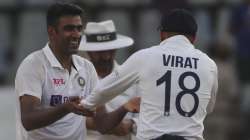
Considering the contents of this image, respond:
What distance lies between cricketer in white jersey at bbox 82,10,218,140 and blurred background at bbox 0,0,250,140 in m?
6.16

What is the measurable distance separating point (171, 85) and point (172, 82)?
0.02 metres

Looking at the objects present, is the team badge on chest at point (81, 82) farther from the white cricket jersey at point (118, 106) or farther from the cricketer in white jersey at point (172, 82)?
the white cricket jersey at point (118, 106)

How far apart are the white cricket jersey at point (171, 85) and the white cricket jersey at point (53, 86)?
20.3 inches

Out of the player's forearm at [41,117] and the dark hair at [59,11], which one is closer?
the player's forearm at [41,117]

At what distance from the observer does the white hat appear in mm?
9789

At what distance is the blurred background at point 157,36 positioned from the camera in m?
14.2

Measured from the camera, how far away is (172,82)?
A: 25.2 ft

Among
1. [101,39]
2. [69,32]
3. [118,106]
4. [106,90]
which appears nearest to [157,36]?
[101,39]

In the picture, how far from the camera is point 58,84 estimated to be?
324 inches

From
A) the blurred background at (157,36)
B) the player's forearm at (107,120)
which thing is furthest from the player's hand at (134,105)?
the blurred background at (157,36)

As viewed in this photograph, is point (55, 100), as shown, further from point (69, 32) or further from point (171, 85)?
point (171, 85)

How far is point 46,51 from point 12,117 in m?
4.72

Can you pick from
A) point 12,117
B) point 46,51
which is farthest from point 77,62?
point 12,117

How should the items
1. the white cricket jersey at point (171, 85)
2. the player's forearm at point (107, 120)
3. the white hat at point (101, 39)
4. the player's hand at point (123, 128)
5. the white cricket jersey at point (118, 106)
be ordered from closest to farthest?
the white cricket jersey at point (171, 85), the player's forearm at point (107, 120), the player's hand at point (123, 128), the white cricket jersey at point (118, 106), the white hat at point (101, 39)
